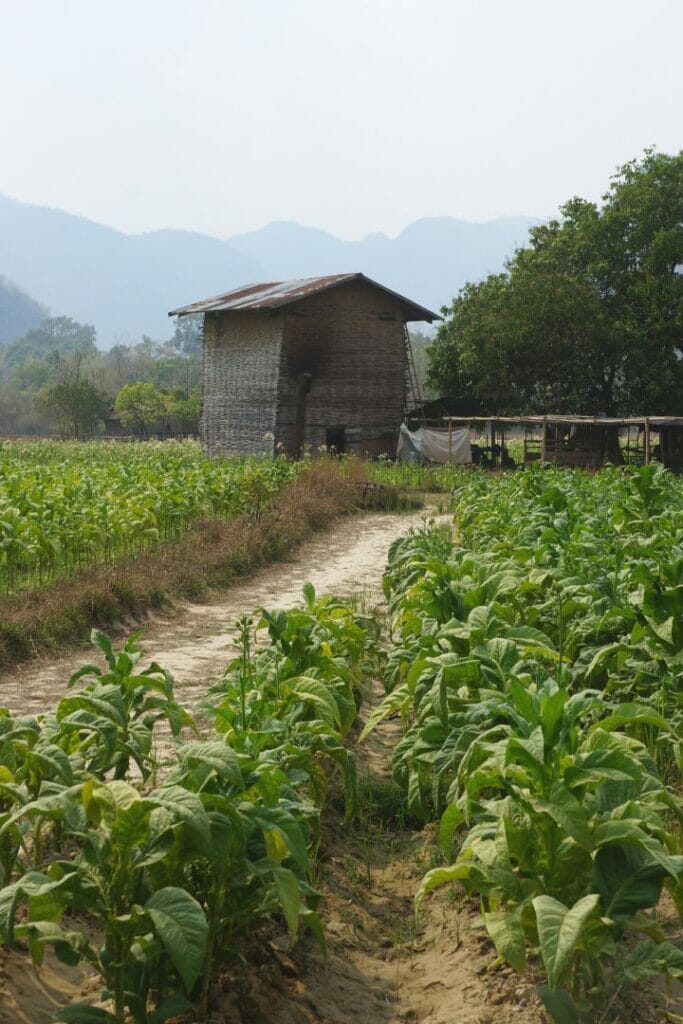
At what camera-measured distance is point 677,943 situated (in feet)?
11.9

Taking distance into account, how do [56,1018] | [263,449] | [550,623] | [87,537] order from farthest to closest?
1. [263,449]
2. [87,537]
3. [550,623]
4. [56,1018]

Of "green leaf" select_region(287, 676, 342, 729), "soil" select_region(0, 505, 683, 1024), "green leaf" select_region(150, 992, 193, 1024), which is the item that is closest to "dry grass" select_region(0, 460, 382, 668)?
"soil" select_region(0, 505, 683, 1024)

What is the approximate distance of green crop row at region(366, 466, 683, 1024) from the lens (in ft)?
10.2

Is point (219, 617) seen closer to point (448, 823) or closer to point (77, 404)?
point (448, 823)

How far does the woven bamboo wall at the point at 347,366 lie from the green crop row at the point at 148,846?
2605 cm

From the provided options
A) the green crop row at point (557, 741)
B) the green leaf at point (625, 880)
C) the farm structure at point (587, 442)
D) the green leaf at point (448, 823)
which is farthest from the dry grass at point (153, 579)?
the farm structure at point (587, 442)

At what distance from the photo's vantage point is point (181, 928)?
2.85 meters

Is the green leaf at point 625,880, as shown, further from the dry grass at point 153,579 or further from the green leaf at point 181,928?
the dry grass at point 153,579

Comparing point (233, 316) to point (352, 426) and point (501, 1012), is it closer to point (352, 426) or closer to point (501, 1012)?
point (352, 426)

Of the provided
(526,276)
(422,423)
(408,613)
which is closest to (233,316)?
(422,423)

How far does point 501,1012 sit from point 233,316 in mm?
29666

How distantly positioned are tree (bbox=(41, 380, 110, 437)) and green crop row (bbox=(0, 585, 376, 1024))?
62.8 meters

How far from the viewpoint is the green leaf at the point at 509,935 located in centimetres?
313

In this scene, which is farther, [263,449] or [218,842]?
[263,449]
